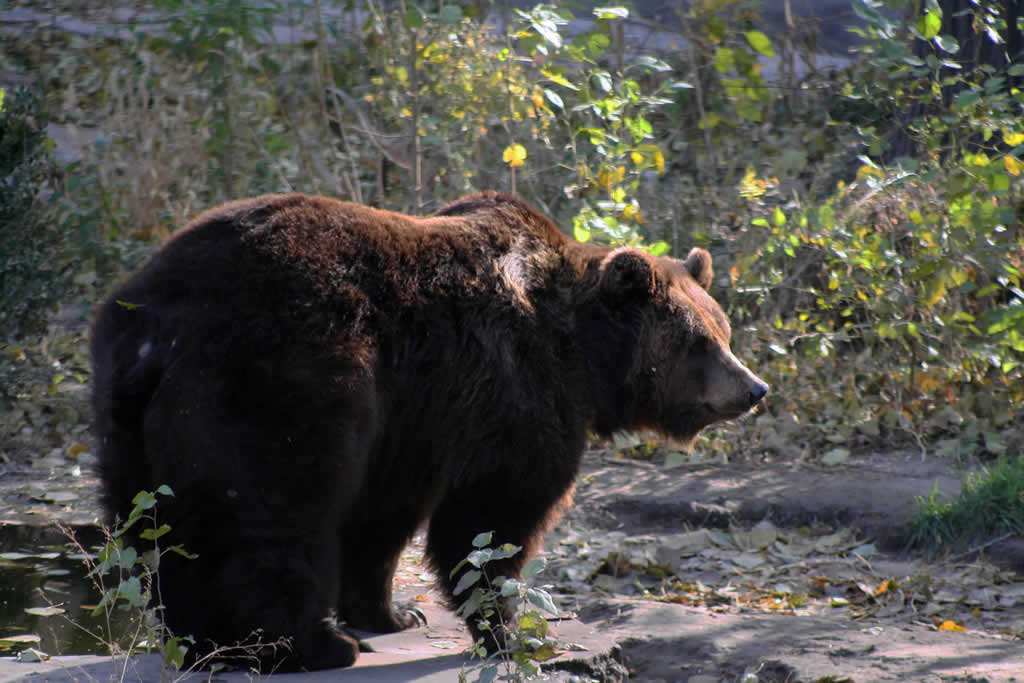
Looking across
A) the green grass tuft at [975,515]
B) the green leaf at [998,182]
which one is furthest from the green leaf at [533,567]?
the green leaf at [998,182]

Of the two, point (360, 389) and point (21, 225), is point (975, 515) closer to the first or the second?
point (360, 389)

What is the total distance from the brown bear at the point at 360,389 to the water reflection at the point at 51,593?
88 centimetres

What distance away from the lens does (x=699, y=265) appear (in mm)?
5465

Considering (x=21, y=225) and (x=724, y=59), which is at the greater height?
(x=724, y=59)

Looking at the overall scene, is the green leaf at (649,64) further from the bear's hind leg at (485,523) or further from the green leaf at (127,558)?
the green leaf at (127,558)

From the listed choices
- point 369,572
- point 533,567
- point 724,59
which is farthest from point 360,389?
point 724,59

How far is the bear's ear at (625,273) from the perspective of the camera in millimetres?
4969

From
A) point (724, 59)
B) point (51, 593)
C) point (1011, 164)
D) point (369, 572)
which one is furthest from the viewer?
point (724, 59)

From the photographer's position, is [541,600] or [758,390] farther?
[758,390]

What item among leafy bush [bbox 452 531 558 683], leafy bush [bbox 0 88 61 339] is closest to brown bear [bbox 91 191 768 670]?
leafy bush [bbox 452 531 558 683]

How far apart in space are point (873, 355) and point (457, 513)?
17.6 ft

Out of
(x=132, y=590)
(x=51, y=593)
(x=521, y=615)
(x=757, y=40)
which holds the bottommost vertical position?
(x=51, y=593)

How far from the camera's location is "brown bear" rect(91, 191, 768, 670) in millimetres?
3980

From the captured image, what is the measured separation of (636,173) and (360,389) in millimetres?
4416
